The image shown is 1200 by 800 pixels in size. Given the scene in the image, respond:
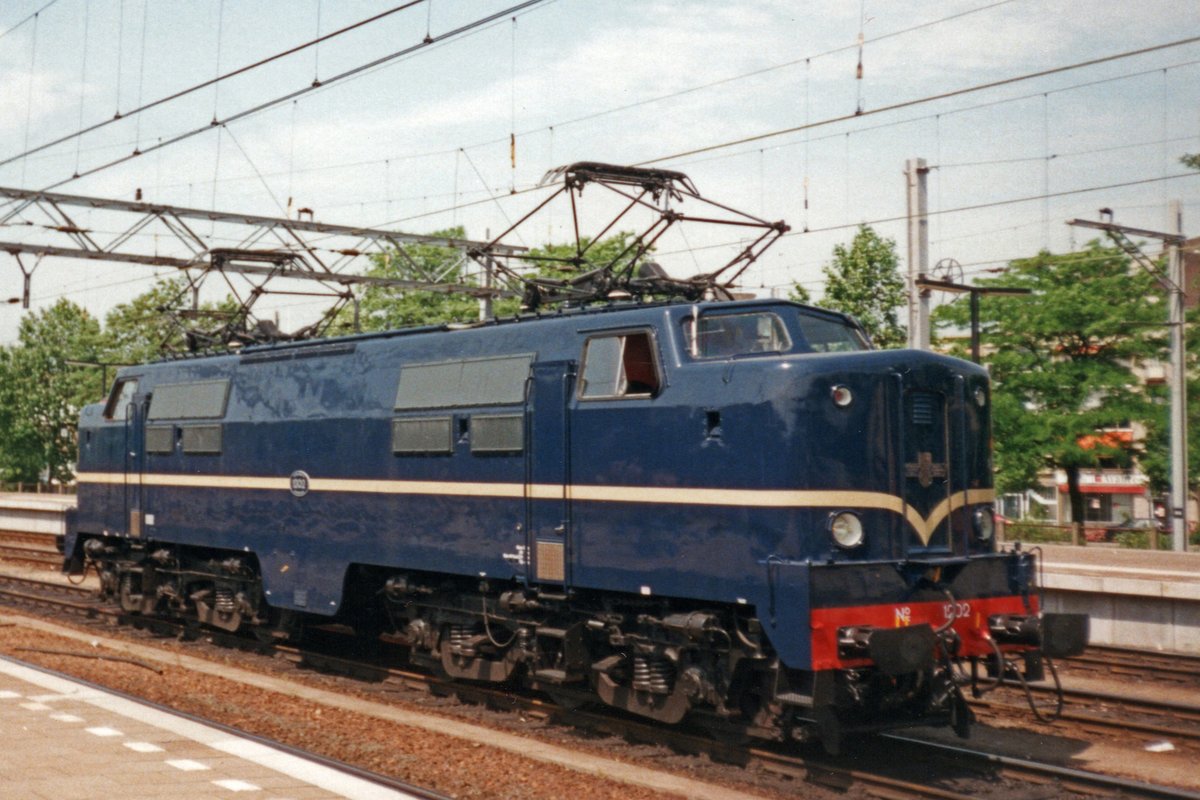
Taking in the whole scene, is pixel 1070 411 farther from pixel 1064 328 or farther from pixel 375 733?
pixel 375 733

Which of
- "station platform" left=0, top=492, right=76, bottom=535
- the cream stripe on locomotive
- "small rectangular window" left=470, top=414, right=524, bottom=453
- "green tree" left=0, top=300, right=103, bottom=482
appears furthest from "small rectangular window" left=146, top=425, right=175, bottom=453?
"green tree" left=0, top=300, right=103, bottom=482

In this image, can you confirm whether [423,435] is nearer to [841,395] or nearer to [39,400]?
[841,395]

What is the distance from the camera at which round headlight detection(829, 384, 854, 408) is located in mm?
10281

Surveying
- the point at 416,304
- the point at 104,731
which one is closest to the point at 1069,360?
the point at 416,304

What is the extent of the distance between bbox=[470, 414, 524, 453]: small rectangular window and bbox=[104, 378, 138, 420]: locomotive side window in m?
9.17

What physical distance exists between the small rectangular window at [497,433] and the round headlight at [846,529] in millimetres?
3693

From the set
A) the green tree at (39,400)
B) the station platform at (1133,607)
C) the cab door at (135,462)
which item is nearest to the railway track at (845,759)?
the station platform at (1133,607)

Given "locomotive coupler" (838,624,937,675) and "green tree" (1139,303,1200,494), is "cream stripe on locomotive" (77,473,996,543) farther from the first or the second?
"green tree" (1139,303,1200,494)

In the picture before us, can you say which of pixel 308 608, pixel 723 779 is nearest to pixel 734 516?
pixel 723 779

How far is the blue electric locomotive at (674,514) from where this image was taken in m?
10.2

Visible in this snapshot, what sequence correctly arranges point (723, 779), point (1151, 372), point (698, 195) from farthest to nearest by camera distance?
1. point (1151, 372)
2. point (698, 195)
3. point (723, 779)

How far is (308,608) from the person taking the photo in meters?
15.4

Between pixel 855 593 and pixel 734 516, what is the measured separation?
4.00ft

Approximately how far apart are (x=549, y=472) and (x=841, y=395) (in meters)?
3.26
